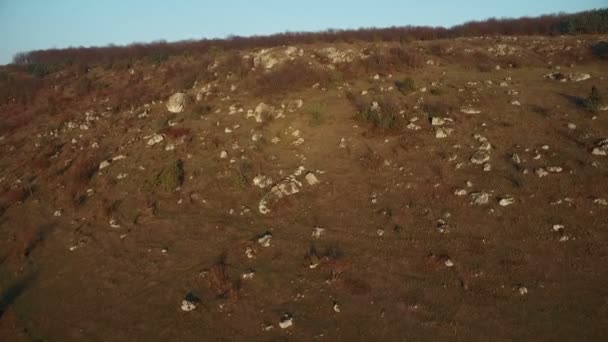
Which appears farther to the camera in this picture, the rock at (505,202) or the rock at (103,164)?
the rock at (103,164)

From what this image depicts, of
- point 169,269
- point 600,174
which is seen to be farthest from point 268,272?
point 600,174

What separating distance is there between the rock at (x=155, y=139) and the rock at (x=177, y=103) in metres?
2.87

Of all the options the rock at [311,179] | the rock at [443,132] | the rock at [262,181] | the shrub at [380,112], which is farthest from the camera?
the shrub at [380,112]

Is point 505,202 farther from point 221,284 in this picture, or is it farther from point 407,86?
point 407,86

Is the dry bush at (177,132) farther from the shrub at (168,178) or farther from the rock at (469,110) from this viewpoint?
the rock at (469,110)

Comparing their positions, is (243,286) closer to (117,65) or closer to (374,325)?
(374,325)

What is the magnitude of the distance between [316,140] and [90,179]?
24.5 ft

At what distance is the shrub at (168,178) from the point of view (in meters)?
13.0

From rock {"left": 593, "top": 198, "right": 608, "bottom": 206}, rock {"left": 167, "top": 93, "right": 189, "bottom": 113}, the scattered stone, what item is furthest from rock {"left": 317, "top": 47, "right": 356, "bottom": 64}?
the scattered stone

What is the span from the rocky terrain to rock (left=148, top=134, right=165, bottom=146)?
0.19 ft

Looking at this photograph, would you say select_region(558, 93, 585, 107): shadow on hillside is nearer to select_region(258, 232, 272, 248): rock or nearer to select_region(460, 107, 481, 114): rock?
select_region(460, 107, 481, 114): rock

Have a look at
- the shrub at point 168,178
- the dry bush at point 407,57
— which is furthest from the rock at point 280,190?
the dry bush at point 407,57

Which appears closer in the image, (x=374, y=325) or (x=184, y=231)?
(x=374, y=325)

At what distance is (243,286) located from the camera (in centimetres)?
859
